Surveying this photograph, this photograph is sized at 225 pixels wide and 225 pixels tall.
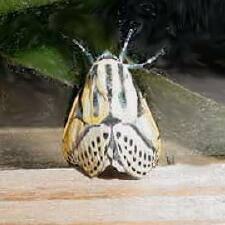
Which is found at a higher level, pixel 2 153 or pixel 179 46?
pixel 179 46

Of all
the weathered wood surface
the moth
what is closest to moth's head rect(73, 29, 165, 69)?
the moth

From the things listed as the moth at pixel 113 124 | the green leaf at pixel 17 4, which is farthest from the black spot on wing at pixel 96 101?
the green leaf at pixel 17 4

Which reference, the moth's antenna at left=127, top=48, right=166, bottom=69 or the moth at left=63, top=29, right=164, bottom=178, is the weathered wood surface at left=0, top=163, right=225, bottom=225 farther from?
the moth's antenna at left=127, top=48, right=166, bottom=69

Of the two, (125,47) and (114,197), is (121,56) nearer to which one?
(125,47)

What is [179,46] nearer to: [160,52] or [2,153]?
[160,52]

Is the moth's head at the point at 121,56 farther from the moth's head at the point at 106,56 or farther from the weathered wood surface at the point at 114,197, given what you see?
the weathered wood surface at the point at 114,197

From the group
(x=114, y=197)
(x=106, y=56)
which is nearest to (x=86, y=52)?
(x=106, y=56)

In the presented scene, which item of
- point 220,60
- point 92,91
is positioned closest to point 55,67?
point 92,91
